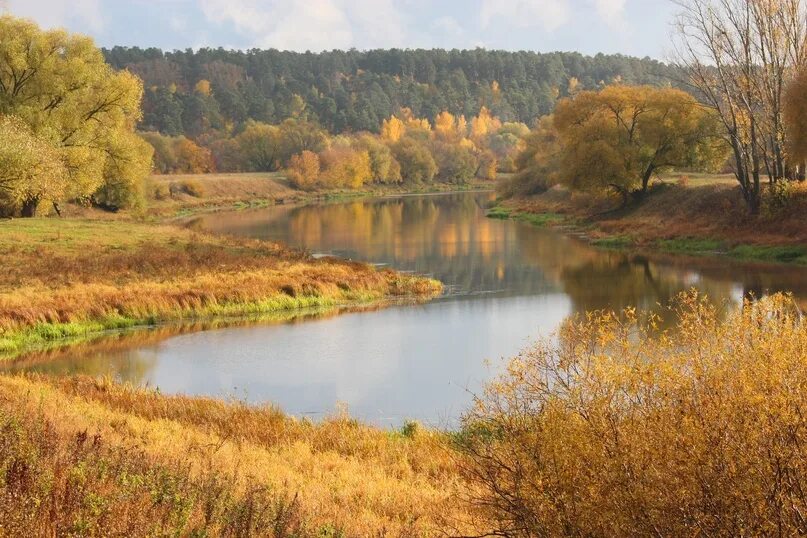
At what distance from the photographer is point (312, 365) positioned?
834 inches

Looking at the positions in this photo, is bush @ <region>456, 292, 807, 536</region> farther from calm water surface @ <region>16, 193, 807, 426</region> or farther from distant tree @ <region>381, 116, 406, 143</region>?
distant tree @ <region>381, 116, 406, 143</region>

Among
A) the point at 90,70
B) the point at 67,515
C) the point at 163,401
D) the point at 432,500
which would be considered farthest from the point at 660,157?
the point at 67,515

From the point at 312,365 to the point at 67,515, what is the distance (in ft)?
50.0

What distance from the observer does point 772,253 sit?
38.2 meters

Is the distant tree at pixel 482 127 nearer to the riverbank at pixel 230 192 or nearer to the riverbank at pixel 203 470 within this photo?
the riverbank at pixel 230 192

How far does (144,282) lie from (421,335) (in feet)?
34.0

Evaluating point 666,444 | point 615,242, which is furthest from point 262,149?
point 666,444

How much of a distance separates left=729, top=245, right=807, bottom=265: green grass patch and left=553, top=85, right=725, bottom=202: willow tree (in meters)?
14.1

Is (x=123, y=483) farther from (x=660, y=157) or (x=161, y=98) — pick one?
(x=161, y=98)

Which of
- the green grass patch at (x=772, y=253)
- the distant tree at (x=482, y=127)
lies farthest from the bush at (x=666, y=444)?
the distant tree at (x=482, y=127)

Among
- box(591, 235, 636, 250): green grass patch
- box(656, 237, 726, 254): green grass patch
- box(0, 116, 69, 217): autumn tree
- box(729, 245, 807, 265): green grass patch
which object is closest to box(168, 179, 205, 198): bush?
box(591, 235, 636, 250): green grass patch

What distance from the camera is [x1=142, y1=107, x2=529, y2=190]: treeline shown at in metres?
116

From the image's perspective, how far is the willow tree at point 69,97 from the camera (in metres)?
43.9

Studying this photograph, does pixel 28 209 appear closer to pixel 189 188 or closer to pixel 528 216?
pixel 528 216
